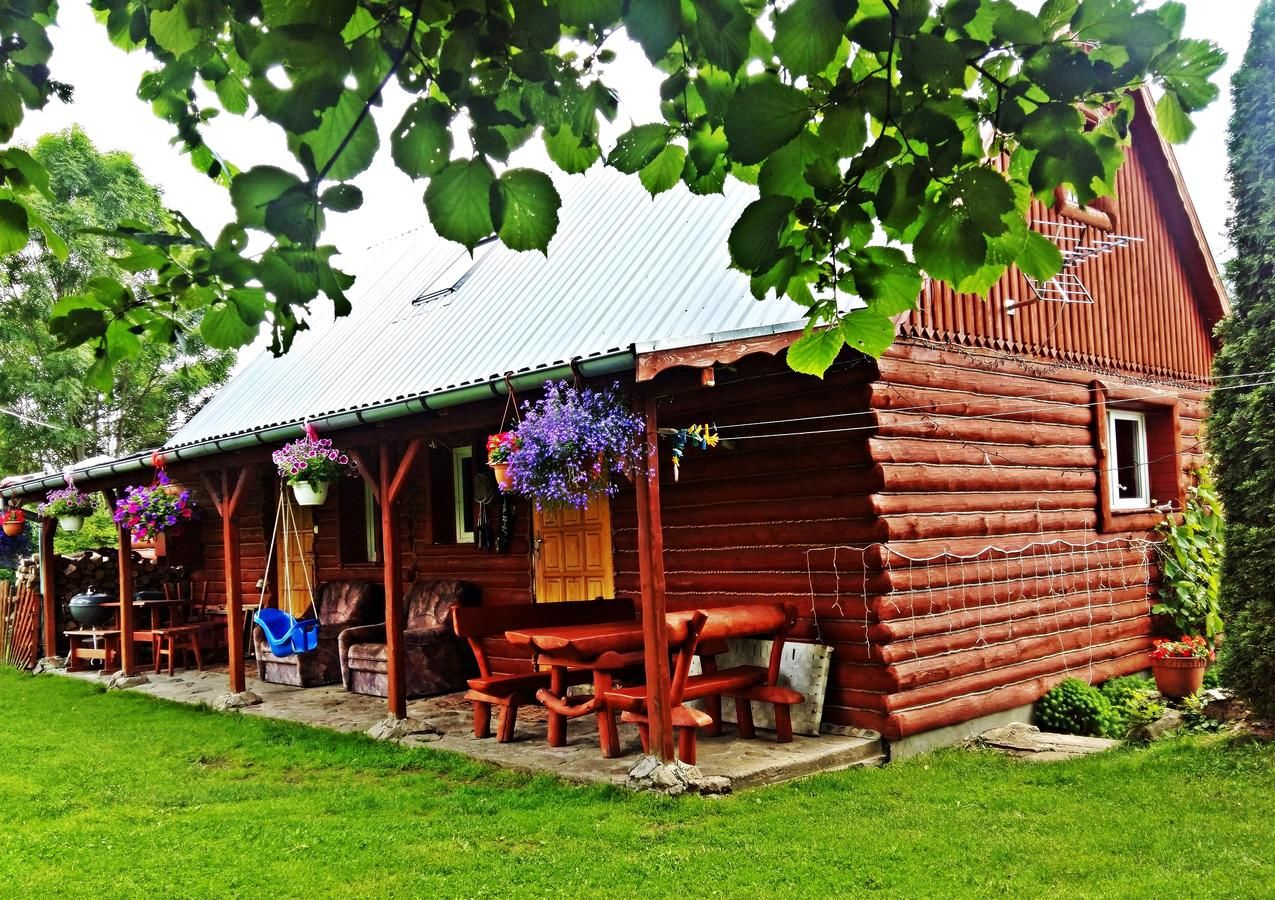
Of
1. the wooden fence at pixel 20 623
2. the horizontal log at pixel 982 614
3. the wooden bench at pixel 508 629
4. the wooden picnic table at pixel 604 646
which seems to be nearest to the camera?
the wooden picnic table at pixel 604 646

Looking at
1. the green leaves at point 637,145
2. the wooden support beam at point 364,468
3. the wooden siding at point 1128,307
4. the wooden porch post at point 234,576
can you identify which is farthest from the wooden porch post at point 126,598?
the green leaves at point 637,145

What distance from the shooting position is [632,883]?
4617 mm

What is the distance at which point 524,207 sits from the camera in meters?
1.64

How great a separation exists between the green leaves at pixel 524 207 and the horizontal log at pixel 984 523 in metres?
5.69

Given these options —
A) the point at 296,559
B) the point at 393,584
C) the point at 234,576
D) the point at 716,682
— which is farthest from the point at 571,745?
the point at 296,559

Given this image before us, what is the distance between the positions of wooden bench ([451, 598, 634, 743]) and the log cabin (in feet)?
1.78

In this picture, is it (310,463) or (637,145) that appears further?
(310,463)

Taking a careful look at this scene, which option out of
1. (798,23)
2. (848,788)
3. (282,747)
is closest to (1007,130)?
(798,23)

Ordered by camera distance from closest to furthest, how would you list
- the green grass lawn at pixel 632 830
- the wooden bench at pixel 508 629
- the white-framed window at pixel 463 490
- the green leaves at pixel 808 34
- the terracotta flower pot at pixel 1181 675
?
the green leaves at pixel 808 34 < the green grass lawn at pixel 632 830 < the wooden bench at pixel 508 629 < the terracotta flower pot at pixel 1181 675 < the white-framed window at pixel 463 490

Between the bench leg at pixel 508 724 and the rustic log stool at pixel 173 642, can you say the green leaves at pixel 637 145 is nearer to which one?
the bench leg at pixel 508 724

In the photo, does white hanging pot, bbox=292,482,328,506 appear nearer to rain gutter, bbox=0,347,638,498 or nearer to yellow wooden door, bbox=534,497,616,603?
rain gutter, bbox=0,347,638,498

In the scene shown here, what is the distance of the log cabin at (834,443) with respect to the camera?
705 centimetres

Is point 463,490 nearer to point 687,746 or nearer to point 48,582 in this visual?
point 687,746

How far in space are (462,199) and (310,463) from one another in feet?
24.3
